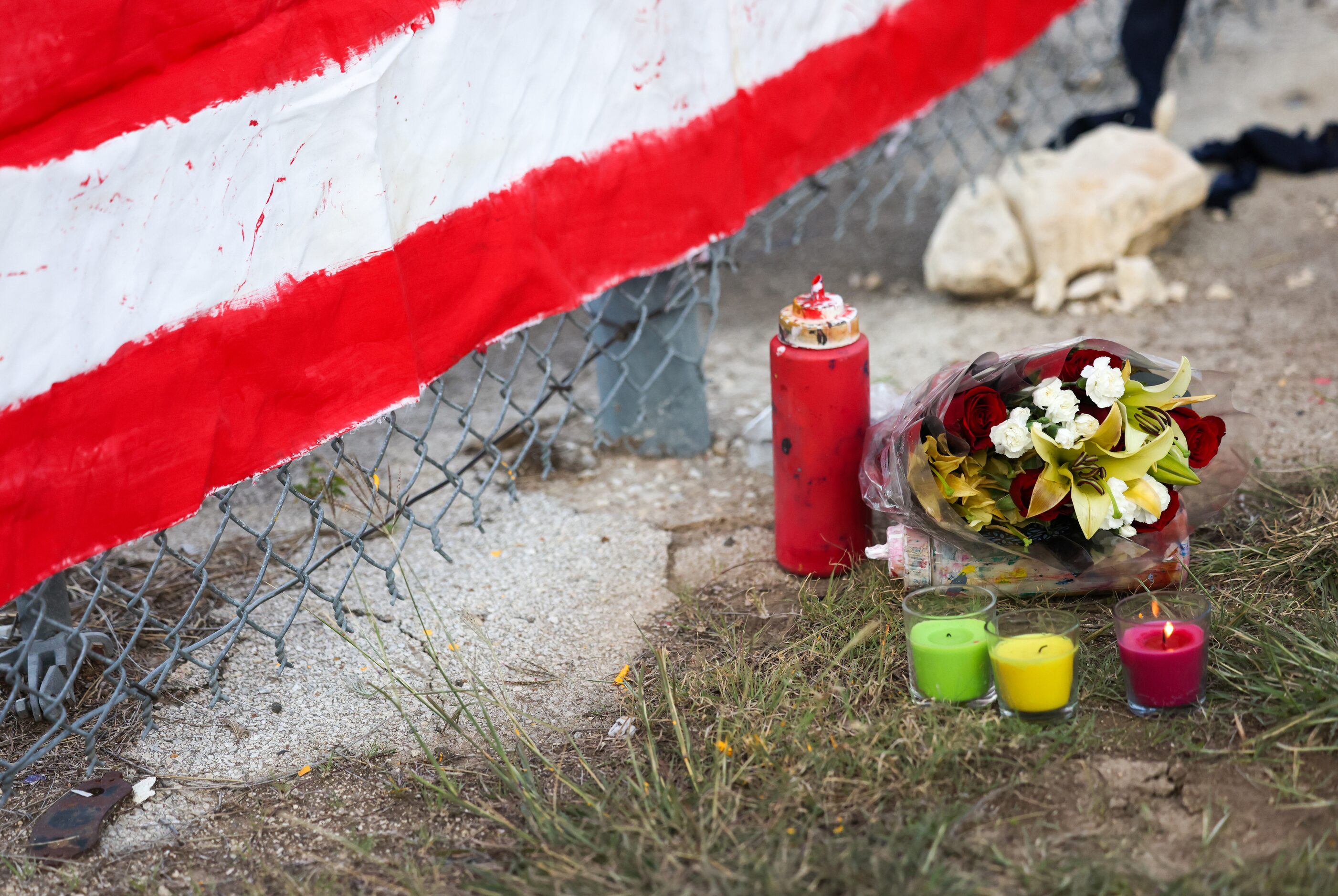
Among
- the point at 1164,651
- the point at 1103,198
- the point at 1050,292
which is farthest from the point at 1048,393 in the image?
the point at 1103,198

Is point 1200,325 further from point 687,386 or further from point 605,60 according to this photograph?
point 605,60

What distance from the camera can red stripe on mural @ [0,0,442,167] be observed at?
152cm

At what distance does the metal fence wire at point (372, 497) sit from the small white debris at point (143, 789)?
4.1 inches

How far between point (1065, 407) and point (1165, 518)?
0.87 ft

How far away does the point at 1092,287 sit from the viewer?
3.48 metres

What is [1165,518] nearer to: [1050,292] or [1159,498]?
[1159,498]

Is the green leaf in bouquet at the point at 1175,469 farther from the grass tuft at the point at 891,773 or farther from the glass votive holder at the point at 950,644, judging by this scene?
the glass votive holder at the point at 950,644

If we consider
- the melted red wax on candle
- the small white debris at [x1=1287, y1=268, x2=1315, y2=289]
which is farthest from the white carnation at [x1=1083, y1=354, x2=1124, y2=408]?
the small white debris at [x1=1287, y1=268, x2=1315, y2=289]

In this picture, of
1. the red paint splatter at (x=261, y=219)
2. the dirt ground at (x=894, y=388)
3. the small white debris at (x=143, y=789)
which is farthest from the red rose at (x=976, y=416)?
the small white debris at (x=143, y=789)

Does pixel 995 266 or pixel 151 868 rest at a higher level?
pixel 995 266

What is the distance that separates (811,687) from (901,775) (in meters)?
0.26

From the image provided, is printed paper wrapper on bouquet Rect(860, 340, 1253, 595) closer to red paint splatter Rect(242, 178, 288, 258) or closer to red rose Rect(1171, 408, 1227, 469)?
red rose Rect(1171, 408, 1227, 469)

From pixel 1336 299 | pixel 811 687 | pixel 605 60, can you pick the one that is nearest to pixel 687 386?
pixel 605 60

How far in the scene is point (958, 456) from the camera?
6.34 feet
